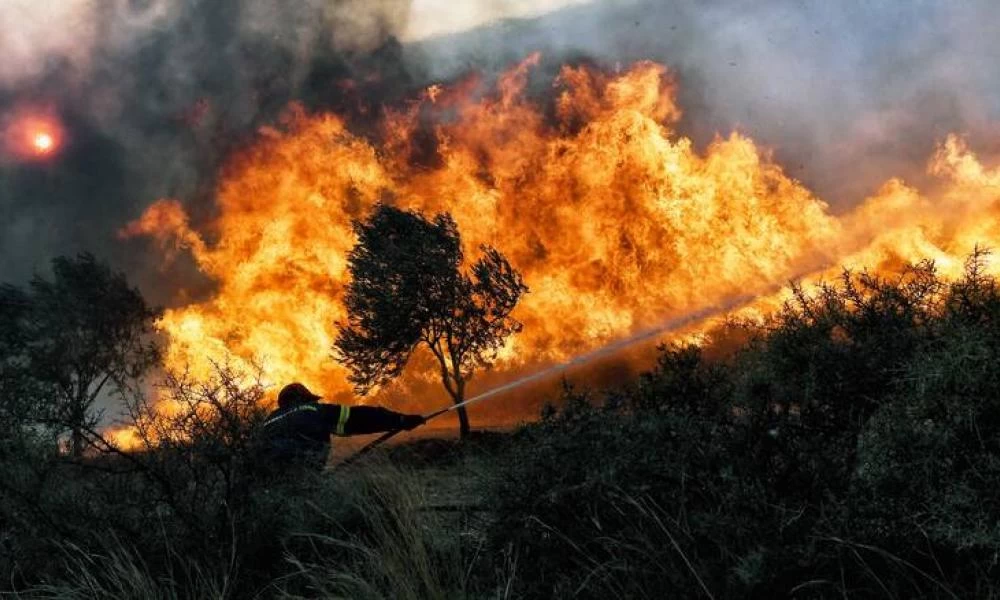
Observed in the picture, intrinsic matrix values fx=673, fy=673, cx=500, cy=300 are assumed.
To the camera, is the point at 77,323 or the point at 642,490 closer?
the point at 642,490

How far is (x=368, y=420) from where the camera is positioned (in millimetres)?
9773

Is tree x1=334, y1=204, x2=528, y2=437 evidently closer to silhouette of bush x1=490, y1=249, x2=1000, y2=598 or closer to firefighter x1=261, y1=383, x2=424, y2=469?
firefighter x1=261, y1=383, x2=424, y2=469

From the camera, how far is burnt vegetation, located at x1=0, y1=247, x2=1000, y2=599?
10.1ft

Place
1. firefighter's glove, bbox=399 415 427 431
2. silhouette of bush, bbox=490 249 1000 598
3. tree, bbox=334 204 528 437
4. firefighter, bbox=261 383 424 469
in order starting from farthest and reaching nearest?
tree, bbox=334 204 528 437, firefighter's glove, bbox=399 415 427 431, firefighter, bbox=261 383 424 469, silhouette of bush, bbox=490 249 1000 598

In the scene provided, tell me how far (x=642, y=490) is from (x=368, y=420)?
21.3 feet

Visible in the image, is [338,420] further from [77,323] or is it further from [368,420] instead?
[77,323]

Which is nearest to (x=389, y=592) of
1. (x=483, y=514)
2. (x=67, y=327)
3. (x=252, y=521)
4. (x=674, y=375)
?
(x=483, y=514)

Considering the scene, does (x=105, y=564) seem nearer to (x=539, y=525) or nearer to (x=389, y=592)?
(x=389, y=592)

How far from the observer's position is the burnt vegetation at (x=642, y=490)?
3.09 m

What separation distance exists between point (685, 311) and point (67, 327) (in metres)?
30.1

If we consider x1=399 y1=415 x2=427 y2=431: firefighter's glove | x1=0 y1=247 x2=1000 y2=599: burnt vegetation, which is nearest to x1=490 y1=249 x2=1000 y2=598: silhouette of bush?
x1=0 y1=247 x2=1000 y2=599: burnt vegetation

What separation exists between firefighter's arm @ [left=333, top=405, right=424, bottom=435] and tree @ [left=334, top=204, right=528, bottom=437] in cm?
1614

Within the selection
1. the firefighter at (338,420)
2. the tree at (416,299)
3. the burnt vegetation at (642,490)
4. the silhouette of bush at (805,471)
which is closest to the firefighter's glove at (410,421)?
the firefighter at (338,420)

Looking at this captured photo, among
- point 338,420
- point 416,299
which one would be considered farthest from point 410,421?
point 416,299
